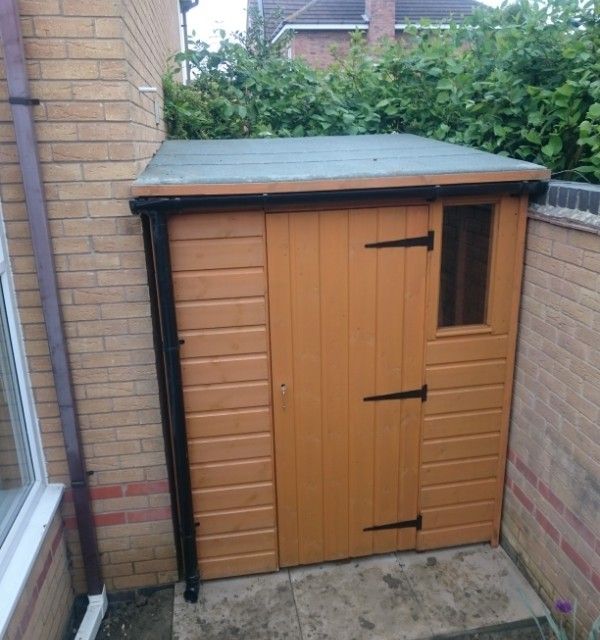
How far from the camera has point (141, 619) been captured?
3500mm

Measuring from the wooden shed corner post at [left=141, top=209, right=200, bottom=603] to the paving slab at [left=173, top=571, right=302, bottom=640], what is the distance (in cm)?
11

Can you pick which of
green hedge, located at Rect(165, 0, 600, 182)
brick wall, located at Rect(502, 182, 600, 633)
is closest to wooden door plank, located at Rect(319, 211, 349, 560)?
brick wall, located at Rect(502, 182, 600, 633)

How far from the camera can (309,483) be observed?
3.69 m

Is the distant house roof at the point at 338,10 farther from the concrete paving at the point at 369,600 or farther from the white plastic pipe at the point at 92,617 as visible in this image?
the white plastic pipe at the point at 92,617

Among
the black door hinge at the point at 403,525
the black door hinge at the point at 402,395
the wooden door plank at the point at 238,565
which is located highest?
the black door hinge at the point at 402,395

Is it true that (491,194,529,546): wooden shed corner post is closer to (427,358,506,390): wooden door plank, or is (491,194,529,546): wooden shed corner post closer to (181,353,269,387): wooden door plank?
(427,358,506,390): wooden door plank

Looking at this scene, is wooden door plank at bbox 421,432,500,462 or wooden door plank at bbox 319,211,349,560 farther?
wooden door plank at bbox 421,432,500,462

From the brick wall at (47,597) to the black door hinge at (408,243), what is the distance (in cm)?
240

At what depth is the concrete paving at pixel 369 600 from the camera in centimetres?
337

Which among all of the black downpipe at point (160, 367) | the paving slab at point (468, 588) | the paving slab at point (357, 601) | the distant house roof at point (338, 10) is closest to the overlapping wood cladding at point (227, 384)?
the black downpipe at point (160, 367)

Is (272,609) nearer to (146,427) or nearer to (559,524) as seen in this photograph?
(146,427)

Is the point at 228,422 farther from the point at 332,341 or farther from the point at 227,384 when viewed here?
the point at 332,341

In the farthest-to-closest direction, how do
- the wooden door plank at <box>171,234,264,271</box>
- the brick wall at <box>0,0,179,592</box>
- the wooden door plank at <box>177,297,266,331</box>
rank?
the wooden door plank at <box>177,297,266,331</box>, the wooden door plank at <box>171,234,264,271</box>, the brick wall at <box>0,0,179,592</box>

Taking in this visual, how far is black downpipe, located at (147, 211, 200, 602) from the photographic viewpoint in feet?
9.97
